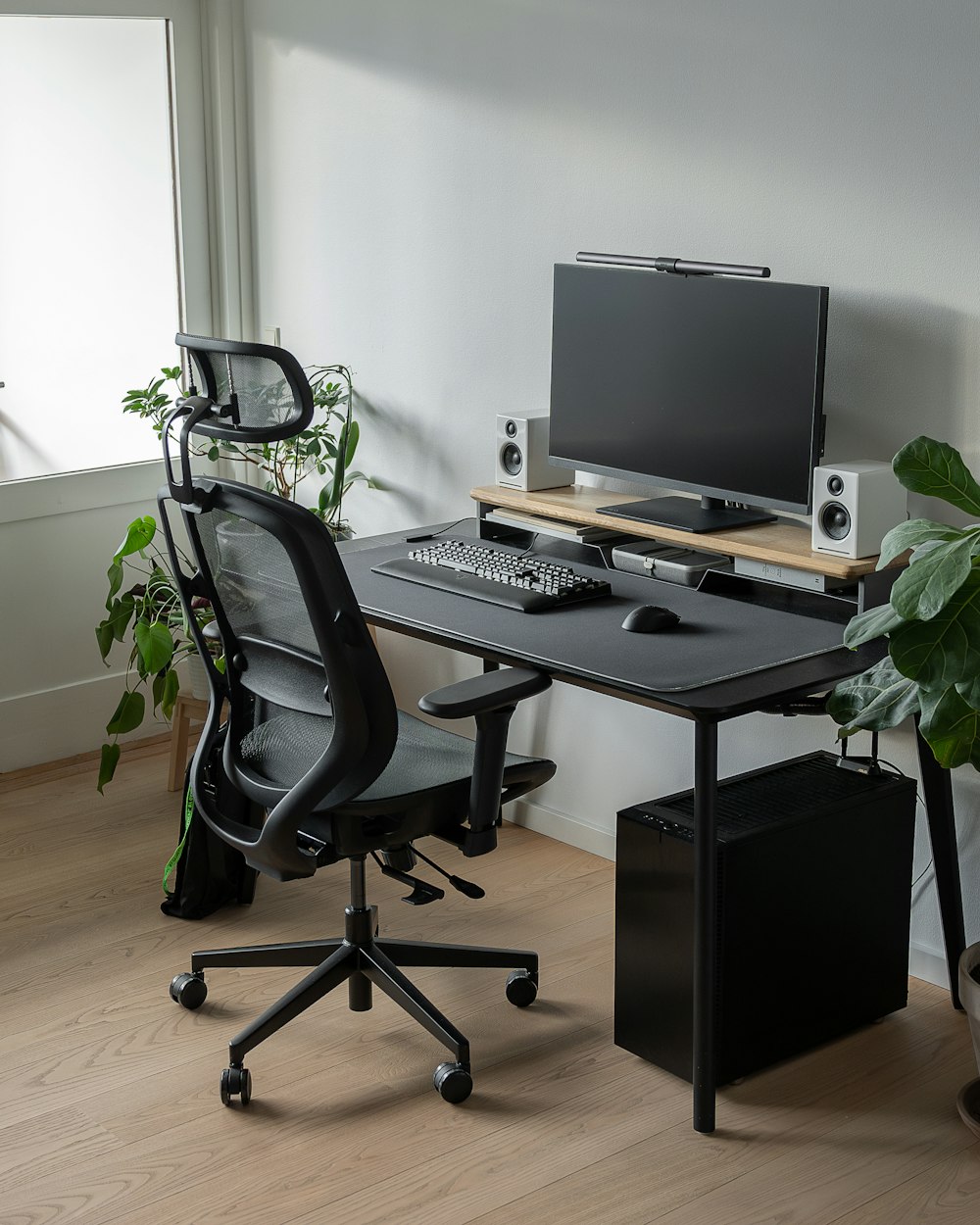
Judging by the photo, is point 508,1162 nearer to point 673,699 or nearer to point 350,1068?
point 350,1068

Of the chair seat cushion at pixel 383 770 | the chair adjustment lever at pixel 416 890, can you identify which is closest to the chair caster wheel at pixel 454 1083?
the chair adjustment lever at pixel 416 890

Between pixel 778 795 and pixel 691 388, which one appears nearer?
pixel 778 795

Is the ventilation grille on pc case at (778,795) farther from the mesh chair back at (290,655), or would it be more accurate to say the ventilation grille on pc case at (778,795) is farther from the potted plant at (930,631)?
the mesh chair back at (290,655)

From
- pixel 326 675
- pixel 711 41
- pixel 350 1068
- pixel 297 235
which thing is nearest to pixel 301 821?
pixel 326 675

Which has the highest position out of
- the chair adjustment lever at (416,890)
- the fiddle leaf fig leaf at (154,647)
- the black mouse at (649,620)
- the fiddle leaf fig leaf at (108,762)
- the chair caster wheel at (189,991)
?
the black mouse at (649,620)

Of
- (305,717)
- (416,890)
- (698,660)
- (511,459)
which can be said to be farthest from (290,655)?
(511,459)

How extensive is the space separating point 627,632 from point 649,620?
0.13 feet

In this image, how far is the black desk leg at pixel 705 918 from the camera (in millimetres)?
2131

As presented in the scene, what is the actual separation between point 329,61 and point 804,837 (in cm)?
224

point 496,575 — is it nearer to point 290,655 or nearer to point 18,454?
point 290,655

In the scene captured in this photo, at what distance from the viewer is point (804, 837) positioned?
94.6 inches

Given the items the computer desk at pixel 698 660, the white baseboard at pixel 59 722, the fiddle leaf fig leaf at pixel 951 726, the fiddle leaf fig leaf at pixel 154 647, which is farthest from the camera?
the white baseboard at pixel 59 722

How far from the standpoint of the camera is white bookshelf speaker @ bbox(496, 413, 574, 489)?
121 inches

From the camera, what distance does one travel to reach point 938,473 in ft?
6.97
